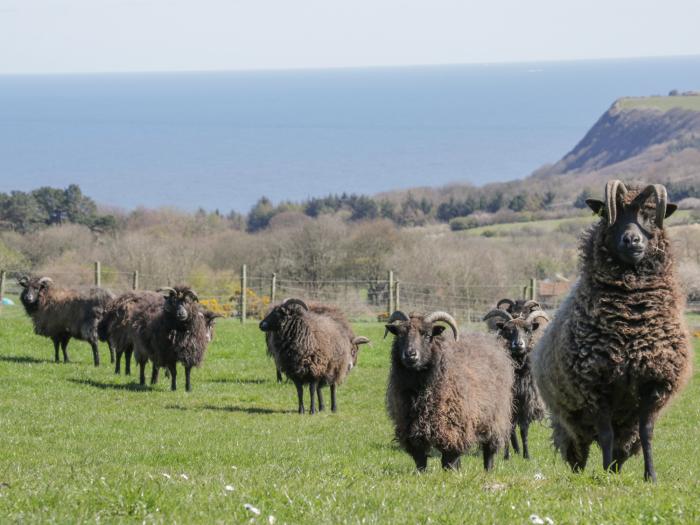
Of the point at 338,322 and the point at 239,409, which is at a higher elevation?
the point at 338,322

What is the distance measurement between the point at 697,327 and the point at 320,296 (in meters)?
16.9

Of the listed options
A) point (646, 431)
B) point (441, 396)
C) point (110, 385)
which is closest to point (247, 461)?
point (441, 396)

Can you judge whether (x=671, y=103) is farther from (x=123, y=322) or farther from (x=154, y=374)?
(x=154, y=374)

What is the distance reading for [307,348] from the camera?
20422 millimetres

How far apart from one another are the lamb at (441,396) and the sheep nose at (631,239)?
2929mm

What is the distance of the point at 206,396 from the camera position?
2181cm

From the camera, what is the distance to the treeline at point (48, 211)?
3036 inches

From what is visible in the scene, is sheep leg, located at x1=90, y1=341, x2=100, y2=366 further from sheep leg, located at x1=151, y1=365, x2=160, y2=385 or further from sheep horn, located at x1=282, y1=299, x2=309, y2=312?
sheep horn, located at x1=282, y1=299, x2=309, y2=312

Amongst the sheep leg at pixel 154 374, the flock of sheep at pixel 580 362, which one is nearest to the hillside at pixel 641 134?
the sheep leg at pixel 154 374

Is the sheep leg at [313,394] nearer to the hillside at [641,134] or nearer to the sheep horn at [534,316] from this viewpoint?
the sheep horn at [534,316]

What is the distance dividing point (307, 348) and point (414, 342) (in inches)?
306

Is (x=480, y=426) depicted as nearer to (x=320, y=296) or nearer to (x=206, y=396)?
(x=206, y=396)

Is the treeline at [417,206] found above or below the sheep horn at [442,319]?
above

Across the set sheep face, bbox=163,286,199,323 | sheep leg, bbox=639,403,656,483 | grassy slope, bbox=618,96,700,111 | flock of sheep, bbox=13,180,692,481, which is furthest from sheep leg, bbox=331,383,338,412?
grassy slope, bbox=618,96,700,111
